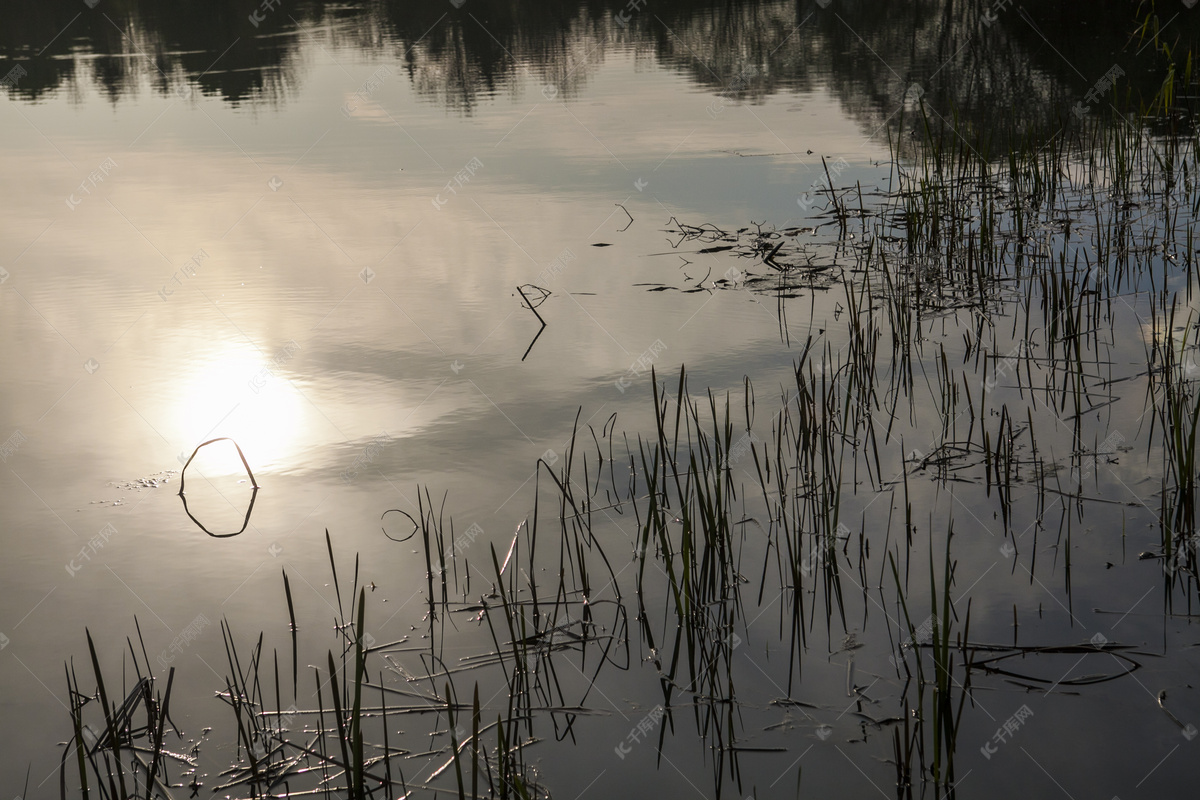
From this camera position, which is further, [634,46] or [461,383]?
Answer: [634,46]

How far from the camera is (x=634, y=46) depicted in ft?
59.1

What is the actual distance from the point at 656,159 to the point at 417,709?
273 inches

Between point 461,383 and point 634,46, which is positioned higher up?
point 634,46

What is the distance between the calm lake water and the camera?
2.59m

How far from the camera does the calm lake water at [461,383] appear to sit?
2.59m

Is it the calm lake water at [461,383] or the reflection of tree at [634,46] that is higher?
the reflection of tree at [634,46]

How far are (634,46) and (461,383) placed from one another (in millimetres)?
14645

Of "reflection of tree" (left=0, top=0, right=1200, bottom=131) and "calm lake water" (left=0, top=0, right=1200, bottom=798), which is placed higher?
"reflection of tree" (left=0, top=0, right=1200, bottom=131)

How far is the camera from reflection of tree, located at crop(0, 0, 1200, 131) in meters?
11.8

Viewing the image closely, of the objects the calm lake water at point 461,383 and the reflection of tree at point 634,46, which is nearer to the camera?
the calm lake water at point 461,383

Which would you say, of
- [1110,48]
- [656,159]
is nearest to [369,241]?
[656,159]

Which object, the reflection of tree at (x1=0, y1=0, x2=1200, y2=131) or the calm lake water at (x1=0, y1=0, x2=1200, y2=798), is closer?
the calm lake water at (x1=0, y1=0, x2=1200, y2=798)

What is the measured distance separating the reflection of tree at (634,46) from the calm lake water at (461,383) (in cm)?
28

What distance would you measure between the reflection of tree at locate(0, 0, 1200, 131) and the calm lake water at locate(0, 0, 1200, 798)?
0.93 feet
